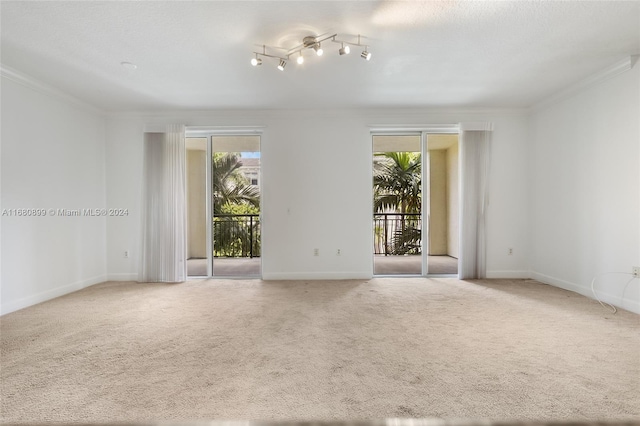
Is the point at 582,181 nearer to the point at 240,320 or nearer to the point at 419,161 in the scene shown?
the point at 419,161

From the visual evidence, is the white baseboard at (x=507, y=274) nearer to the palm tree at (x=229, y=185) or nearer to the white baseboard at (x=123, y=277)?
the palm tree at (x=229, y=185)

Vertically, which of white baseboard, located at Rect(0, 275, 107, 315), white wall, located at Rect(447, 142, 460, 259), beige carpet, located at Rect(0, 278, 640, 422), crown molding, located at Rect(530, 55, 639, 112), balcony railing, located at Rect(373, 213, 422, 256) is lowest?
beige carpet, located at Rect(0, 278, 640, 422)

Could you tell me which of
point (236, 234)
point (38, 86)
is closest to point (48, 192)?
point (38, 86)

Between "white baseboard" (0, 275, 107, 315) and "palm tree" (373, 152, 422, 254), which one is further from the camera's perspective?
"palm tree" (373, 152, 422, 254)

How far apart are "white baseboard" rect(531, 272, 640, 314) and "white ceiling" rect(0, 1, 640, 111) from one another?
2432 mm

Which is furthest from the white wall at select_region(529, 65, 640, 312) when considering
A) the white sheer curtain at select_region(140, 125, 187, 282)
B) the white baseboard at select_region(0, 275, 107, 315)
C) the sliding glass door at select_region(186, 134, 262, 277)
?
the white baseboard at select_region(0, 275, 107, 315)

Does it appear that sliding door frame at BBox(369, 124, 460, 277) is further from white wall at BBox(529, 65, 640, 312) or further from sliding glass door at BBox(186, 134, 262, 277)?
sliding glass door at BBox(186, 134, 262, 277)

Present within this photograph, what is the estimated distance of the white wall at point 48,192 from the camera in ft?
10.7

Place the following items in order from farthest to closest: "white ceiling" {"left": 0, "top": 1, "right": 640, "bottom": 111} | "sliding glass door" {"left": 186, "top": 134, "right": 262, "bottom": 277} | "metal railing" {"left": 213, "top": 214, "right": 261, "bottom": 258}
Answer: "metal railing" {"left": 213, "top": 214, "right": 261, "bottom": 258} → "sliding glass door" {"left": 186, "top": 134, "right": 262, "bottom": 277} → "white ceiling" {"left": 0, "top": 1, "right": 640, "bottom": 111}

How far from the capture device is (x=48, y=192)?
3682 millimetres

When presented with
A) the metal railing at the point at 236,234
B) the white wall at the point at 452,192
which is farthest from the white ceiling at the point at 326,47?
the metal railing at the point at 236,234

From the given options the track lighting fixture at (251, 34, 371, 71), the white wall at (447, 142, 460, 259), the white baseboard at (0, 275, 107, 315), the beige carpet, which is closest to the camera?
the beige carpet

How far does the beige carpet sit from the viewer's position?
1668 millimetres

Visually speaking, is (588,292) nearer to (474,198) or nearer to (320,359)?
(474,198)
